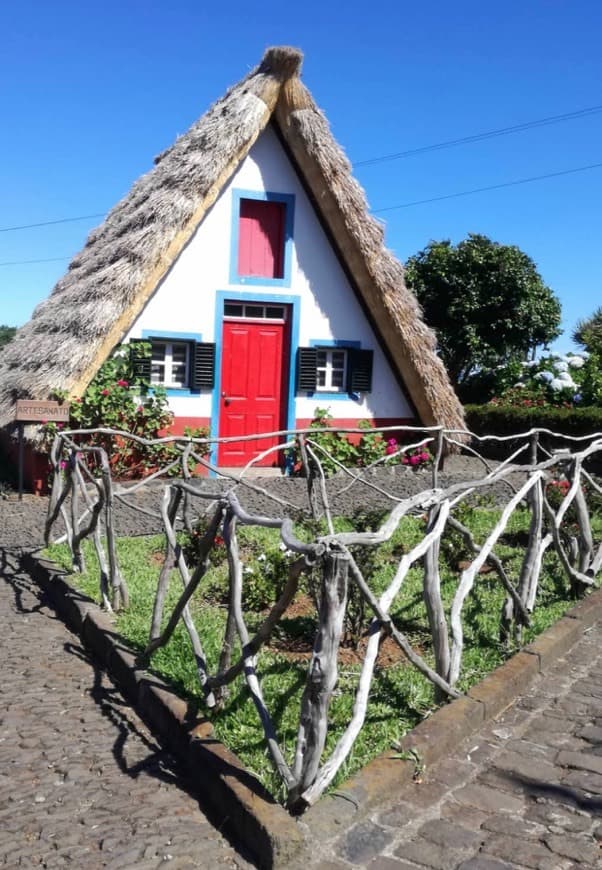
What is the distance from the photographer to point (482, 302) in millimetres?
22578

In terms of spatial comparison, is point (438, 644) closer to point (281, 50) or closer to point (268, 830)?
point (268, 830)

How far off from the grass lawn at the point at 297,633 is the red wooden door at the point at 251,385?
415 centimetres

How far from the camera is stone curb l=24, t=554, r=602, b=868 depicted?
302cm

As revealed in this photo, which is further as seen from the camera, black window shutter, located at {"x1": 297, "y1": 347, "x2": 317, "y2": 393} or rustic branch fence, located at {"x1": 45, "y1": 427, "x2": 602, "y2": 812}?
black window shutter, located at {"x1": 297, "y1": 347, "x2": 317, "y2": 393}

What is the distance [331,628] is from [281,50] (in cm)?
1022

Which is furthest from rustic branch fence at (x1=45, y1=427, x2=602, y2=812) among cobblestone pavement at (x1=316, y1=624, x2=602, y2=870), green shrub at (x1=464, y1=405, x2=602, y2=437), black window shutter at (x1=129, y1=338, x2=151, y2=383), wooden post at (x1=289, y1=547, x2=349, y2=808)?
green shrub at (x1=464, y1=405, x2=602, y2=437)

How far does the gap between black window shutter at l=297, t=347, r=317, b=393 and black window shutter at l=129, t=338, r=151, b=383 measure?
7.40 feet

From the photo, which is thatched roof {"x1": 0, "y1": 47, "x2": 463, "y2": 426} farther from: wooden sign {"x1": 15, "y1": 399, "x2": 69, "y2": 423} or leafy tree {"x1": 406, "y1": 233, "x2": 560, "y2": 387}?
leafy tree {"x1": 406, "y1": 233, "x2": 560, "y2": 387}

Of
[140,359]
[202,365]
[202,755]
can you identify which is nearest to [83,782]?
[202,755]

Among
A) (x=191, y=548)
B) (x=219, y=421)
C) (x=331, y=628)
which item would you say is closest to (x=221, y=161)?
(x=219, y=421)

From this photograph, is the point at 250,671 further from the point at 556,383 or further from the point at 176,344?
the point at 556,383

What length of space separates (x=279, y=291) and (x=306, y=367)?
3.81 feet

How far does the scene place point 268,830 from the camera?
116 inches

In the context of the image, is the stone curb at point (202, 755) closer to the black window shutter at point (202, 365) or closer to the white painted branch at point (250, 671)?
the white painted branch at point (250, 671)
